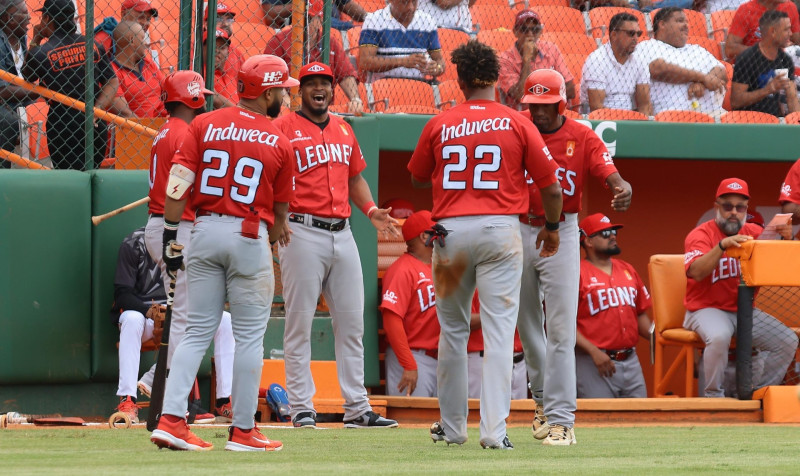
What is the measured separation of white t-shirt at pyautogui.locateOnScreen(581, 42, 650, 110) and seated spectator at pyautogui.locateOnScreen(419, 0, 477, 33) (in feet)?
4.34

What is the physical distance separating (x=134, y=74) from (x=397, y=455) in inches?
187

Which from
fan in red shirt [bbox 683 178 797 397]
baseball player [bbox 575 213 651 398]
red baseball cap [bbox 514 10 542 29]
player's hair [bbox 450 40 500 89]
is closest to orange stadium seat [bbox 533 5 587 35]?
red baseball cap [bbox 514 10 542 29]

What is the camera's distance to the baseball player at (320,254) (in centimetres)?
716

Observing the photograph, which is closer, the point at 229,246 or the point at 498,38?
the point at 229,246

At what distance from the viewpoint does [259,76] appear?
5.49m

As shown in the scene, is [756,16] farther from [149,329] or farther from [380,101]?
[149,329]

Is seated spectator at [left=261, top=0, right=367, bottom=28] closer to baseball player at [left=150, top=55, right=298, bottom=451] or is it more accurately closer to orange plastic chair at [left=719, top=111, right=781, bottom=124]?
orange plastic chair at [left=719, top=111, right=781, bottom=124]

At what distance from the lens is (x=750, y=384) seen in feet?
28.0

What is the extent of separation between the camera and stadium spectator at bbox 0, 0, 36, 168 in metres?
8.27

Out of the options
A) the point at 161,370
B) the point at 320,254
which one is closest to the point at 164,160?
the point at 320,254

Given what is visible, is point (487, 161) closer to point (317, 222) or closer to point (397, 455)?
point (397, 455)

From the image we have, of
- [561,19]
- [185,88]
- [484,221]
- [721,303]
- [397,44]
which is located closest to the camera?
[484,221]

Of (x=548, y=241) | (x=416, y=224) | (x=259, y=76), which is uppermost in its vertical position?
(x=259, y=76)

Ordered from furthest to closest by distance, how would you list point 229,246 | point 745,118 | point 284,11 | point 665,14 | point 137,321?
point 665,14 < point 745,118 < point 284,11 < point 137,321 < point 229,246
